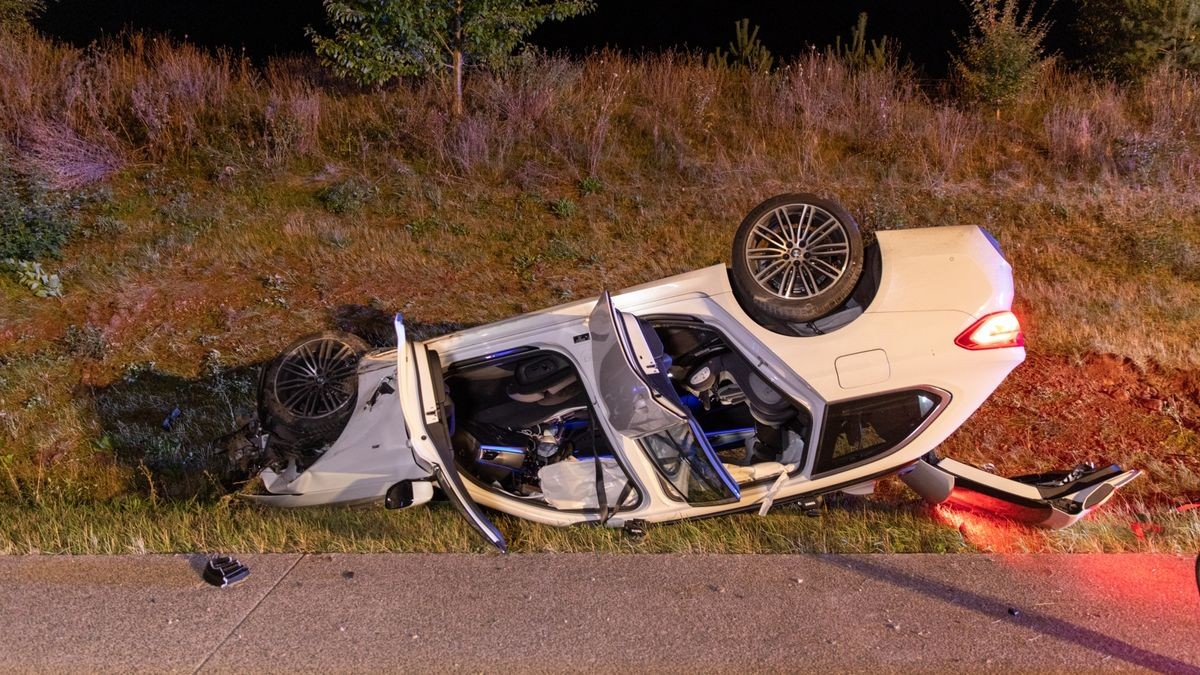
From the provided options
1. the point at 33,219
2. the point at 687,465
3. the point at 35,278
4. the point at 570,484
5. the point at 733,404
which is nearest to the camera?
the point at 687,465

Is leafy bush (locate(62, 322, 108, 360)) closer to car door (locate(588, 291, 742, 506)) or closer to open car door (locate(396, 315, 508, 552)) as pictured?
open car door (locate(396, 315, 508, 552))

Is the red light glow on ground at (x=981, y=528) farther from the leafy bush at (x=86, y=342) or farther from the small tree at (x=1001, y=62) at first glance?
the small tree at (x=1001, y=62)

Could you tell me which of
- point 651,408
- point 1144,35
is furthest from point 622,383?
point 1144,35

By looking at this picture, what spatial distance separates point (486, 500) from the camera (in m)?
→ 5.65

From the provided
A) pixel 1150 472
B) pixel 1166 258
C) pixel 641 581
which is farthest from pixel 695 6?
pixel 641 581

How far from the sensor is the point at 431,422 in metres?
5.06

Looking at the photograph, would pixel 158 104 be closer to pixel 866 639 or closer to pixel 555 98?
pixel 555 98

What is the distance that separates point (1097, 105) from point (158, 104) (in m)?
→ 11.1

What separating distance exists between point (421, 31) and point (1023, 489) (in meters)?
8.97

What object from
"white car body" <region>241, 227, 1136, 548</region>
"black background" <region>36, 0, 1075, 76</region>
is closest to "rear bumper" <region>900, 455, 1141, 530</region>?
"white car body" <region>241, 227, 1136, 548</region>

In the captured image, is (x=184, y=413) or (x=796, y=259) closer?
(x=796, y=259)

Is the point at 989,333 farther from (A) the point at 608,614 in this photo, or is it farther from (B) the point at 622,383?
(A) the point at 608,614

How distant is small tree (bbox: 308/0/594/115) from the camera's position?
1153 centimetres

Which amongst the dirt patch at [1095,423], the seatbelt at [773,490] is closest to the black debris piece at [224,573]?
the seatbelt at [773,490]
